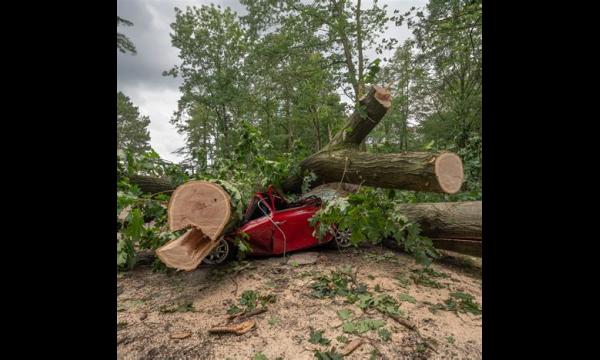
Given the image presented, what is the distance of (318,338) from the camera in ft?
7.50

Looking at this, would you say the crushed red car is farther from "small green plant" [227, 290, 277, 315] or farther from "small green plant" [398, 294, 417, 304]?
"small green plant" [398, 294, 417, 304]

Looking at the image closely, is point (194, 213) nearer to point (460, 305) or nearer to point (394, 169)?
point (394, 169)

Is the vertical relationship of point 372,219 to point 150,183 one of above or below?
below

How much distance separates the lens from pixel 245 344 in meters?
2.27

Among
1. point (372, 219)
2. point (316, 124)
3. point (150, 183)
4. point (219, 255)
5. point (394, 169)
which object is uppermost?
point (316, 124)

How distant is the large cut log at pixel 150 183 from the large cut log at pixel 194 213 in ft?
7.98

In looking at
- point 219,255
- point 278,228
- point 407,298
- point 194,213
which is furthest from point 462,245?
point 194,213

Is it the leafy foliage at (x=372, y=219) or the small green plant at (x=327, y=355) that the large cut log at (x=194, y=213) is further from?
the small green plant at (x=327, y=355)

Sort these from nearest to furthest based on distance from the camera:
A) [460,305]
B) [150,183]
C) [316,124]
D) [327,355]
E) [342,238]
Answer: [327,355], [460,305], [342,238], [150,183], [316,124]

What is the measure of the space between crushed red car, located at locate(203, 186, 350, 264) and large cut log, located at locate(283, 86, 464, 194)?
63 centimetres

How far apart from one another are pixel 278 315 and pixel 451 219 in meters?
2.92
